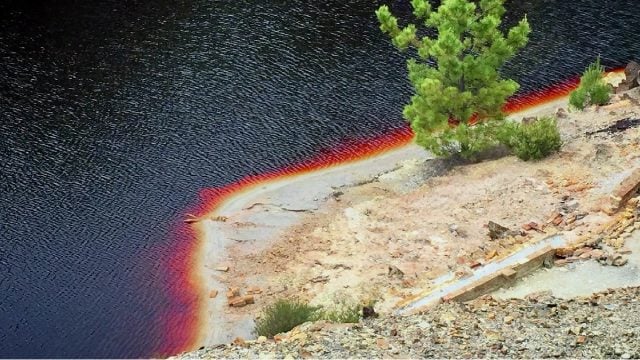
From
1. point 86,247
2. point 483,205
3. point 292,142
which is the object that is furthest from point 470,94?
point 86,247

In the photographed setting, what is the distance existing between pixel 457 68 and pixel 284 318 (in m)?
11.0

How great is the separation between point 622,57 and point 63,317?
89.4 feet

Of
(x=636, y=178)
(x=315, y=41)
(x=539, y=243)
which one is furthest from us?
(x=315, y=41)

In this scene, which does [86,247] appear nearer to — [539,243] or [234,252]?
[234,252]

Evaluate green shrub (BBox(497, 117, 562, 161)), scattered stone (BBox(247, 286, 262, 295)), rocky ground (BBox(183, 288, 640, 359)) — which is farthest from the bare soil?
rocky ground (BBox(183, 288, 640, 359))

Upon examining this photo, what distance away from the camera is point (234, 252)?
26.2m

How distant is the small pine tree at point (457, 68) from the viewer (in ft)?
86.8

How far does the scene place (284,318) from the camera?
65.9 ft

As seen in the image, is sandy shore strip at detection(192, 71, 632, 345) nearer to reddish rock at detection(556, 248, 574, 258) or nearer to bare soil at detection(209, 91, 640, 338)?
bare soil at detection(209, 91, 640, 338)

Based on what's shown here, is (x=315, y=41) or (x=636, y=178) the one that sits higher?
(x=315, y=41)

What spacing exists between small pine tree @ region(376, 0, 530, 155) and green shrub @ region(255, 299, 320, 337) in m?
9.57

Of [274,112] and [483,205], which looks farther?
[274,112]

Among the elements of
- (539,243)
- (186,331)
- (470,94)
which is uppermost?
(470,94)

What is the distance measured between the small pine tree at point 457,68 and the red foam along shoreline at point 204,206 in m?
4.31
